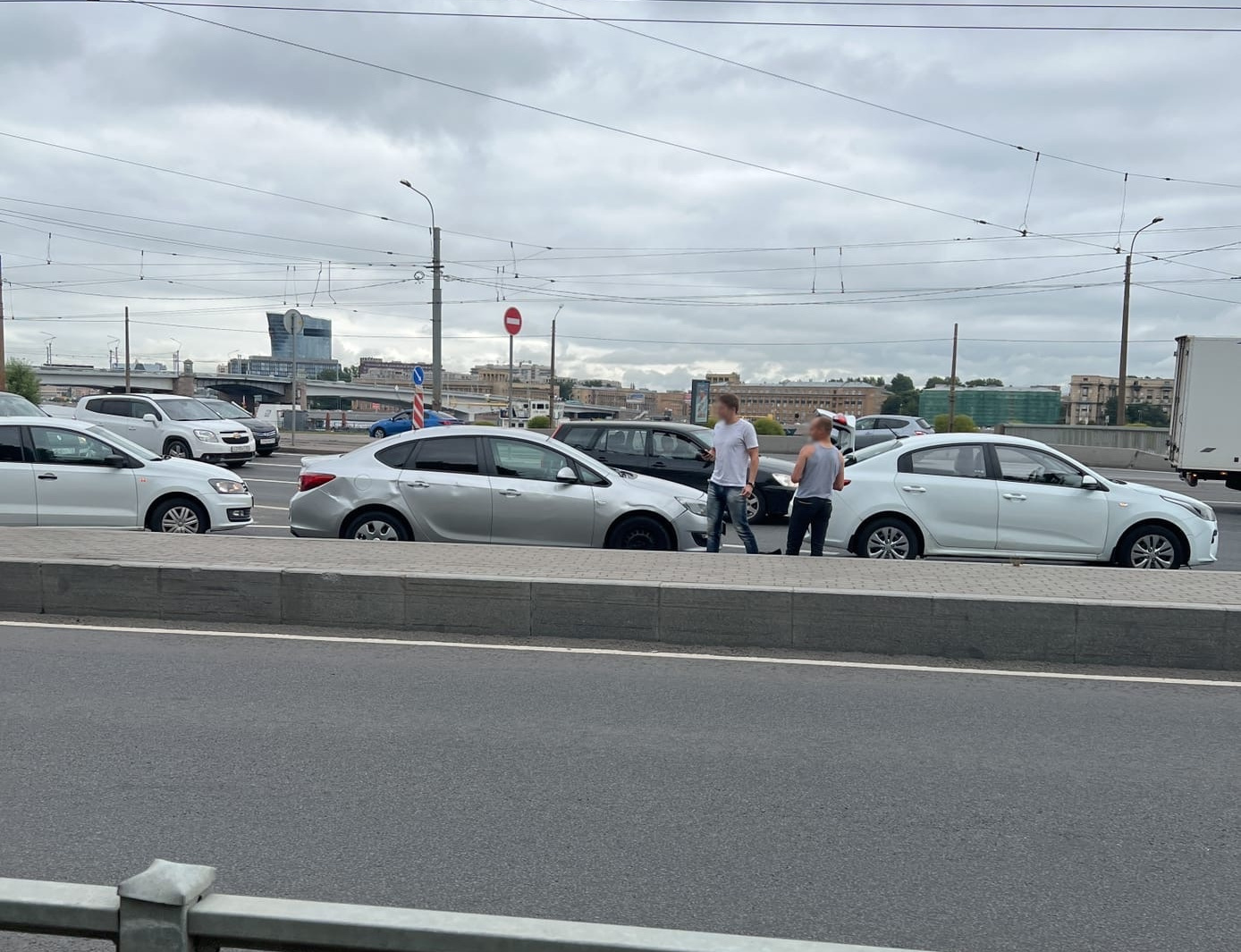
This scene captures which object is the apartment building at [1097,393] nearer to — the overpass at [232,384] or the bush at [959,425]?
the overpass at [232,384]

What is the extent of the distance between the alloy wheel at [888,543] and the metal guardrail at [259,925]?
9920 millimetres

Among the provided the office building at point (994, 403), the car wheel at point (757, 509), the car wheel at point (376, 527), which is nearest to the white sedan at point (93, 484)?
the car wheel at point (376, 527)

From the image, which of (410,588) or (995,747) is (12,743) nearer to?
(410,588)

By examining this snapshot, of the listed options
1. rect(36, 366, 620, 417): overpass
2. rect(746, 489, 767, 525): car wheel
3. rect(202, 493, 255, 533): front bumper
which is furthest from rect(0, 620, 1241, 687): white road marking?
rect(36, 366, 620, 417): overpass

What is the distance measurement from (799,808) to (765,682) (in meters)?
2.18

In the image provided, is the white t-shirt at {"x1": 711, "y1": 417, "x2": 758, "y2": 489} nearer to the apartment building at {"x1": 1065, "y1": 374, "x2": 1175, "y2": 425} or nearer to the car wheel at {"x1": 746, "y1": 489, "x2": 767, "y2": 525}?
the car wheel at {"x1": 746, "y1": 489, "x2": 767, "y2": 525}

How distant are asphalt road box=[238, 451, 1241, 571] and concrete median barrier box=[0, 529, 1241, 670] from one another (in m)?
5.05

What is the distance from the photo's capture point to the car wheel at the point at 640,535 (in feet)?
36.2

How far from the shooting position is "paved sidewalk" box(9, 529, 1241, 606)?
8250mm

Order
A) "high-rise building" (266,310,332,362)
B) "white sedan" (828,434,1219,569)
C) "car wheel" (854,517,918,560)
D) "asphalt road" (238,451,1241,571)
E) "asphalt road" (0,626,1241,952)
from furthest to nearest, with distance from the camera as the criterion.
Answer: "high-rise building" (266,310,332,362), "asphalt road" (238,451,1241,571), "car wheel" (854,517,918,560), "white sedan" (828,434,1219,569), "asphalt road" (0,626,1241,952)

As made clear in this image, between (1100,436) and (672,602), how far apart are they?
116ft

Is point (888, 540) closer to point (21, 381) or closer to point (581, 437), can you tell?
point (581, 437)

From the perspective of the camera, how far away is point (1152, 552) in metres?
11.5

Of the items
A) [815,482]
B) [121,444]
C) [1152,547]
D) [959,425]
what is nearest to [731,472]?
[815,482]
